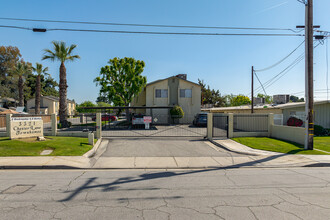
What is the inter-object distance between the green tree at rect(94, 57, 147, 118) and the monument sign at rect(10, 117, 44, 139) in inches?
632

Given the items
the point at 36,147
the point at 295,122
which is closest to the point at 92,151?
the point at 36,147

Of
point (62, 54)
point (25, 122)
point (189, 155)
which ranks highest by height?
point (62, 54)

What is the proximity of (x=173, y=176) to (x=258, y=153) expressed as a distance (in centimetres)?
618

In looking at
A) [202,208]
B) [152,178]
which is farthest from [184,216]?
[152,178]

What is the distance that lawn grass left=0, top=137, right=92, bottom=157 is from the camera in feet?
34.7

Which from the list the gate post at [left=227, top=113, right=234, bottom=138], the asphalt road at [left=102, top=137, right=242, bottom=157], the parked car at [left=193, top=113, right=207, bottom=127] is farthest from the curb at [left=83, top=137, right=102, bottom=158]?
the parked car at [left=193, top=113, right=207, bottom=127]

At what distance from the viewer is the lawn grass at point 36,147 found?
1058cm

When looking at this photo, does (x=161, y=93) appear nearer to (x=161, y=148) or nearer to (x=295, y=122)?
(x=295, y=122)

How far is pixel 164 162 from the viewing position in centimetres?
1002

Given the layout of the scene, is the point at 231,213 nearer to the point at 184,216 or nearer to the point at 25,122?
the point at 184,216

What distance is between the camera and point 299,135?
546 inches

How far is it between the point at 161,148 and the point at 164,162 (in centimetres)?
297

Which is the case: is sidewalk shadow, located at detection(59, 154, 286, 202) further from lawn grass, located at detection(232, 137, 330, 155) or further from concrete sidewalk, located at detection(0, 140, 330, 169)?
lawn grass, located at detection(232, 137, 330, 155)

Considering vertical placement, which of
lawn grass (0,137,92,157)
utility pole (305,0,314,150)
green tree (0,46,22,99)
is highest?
green tree (0,46,22,99)
